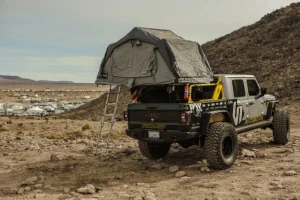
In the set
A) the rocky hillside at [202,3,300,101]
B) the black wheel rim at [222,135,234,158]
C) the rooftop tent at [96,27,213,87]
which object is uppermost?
the rocky hillside at [202,3,300,101]

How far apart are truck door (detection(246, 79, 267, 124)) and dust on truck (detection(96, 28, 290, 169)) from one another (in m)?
0.03

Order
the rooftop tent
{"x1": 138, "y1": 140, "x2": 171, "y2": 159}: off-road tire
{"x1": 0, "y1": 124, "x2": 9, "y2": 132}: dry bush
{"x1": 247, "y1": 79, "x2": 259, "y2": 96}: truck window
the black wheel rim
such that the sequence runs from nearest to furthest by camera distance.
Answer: the rooftop tent, the black wheel rim, {"x1": 138, "y1": 140, "x2": 171, "y2": 159}: off-road tire, {"x1": 247, "y1": 79, "x2": 259, "y2": 96}: truck window, {"x1": 0, "y1": 124, "x2": 9, "y2": 132}: dry bush

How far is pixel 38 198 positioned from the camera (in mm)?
6652

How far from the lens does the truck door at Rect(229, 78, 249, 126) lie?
900 cm

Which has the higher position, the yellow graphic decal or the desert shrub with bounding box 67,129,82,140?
the yellow graphic decal

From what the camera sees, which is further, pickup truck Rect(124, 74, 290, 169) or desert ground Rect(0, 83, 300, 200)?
pickup truck Rect(124, 74, 290, 169)

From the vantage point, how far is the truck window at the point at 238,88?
9.12 m

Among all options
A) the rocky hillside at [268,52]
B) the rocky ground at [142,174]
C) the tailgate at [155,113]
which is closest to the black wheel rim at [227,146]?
the rocky ground at [142,174]

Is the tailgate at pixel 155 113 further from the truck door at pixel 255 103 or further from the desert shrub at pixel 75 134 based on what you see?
the desert shrub at pixel 75 134

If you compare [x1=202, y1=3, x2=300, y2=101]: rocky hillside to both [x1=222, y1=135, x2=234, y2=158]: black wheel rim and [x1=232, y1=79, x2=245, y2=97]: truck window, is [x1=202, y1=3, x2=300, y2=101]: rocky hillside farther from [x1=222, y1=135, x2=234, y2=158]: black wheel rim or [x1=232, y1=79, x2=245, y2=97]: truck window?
[x1=222, y1=135, x2=234, y2=158]: black wheel rim

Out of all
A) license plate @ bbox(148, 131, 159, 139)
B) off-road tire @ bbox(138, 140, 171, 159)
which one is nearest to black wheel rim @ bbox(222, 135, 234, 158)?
license plate @ bbox(148, 131, 159, 139)

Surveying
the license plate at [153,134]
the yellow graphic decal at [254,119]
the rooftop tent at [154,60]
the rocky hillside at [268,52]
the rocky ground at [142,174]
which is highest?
the rocky hillside at [268,52]

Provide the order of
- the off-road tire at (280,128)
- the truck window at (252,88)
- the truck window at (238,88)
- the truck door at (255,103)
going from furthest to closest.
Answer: the off-road tire at (280,128) → the truck window at (252,88) → the truck door at (255,103) → the truck window at (238,88)

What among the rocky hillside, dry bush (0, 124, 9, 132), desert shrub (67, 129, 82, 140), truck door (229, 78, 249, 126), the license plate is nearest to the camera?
the license plate
